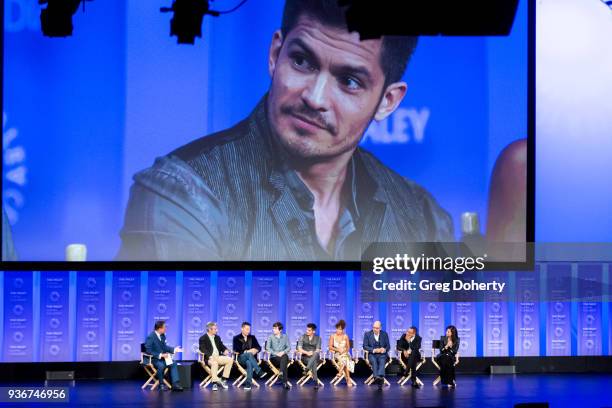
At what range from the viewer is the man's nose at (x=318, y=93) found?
42.0ft

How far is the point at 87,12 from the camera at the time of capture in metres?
12.7

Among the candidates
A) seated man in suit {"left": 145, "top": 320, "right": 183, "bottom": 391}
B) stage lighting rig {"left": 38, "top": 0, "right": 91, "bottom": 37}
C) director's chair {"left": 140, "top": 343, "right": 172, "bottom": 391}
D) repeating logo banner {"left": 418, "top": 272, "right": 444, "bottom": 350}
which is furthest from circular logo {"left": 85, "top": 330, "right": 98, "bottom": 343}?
stage lighting rig {"left": 38, "top": 0, "right": 91, "bottom": 37}

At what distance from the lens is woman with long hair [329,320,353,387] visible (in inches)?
484

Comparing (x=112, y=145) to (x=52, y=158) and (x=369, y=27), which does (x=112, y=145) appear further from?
(x=369, y=27)

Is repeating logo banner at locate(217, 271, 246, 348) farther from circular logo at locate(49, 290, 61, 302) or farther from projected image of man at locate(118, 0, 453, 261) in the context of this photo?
circular logo at locate(49, 290, 61, 302)

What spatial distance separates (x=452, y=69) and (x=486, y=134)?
97 centimetres

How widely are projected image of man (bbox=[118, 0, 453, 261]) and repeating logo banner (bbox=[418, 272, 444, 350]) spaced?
1.10 metres

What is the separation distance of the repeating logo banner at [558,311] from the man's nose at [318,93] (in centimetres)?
383

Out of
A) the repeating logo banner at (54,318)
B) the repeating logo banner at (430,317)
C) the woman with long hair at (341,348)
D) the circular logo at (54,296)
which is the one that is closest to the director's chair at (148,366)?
the repeating logo banner at (54,318)

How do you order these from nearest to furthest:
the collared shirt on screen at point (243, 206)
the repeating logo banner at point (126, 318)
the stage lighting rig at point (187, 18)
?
the stage lighting rig at point (187, 18)
the collared shirt on screen at point (243, 206)
the repeating logo banner at point (126, 318)

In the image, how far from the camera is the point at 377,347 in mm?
12391

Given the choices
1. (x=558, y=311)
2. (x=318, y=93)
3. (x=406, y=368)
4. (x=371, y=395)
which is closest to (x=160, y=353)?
(x=371, y=395)

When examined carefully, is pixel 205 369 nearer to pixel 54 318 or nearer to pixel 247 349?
pixel 247 349

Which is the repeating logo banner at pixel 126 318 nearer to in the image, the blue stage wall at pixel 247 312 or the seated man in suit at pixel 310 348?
the blue stage wall at pixel 247 312
